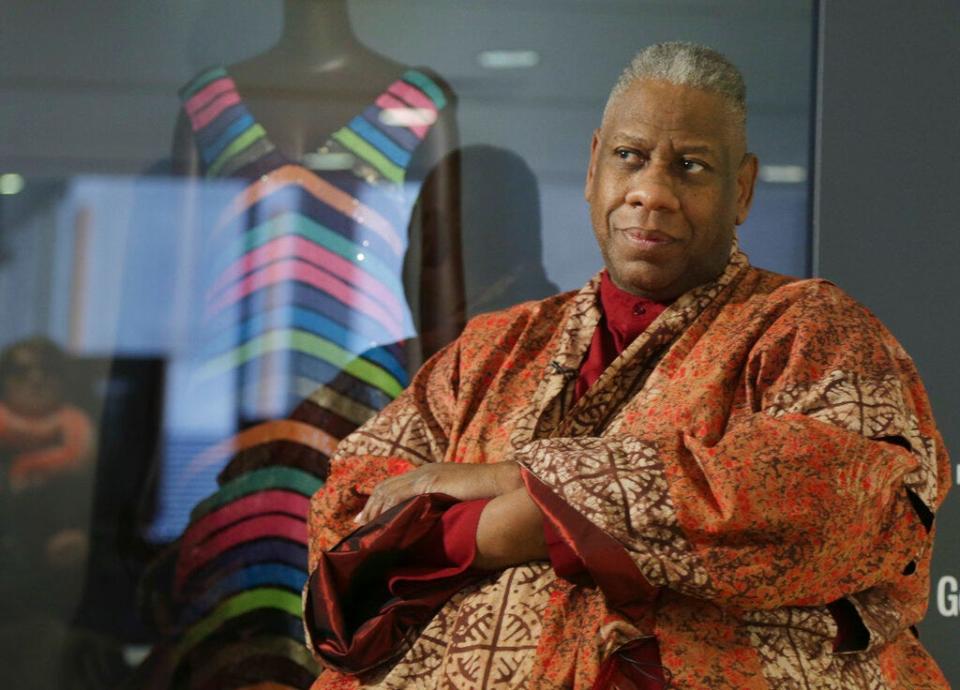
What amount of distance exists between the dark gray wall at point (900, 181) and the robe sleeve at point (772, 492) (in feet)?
3.33

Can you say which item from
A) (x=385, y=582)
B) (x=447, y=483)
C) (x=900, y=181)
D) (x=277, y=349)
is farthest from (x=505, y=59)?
(x=385, y=582)

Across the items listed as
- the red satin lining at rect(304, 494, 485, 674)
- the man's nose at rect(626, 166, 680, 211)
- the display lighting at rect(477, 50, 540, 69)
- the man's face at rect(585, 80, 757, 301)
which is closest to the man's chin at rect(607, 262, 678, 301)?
the man's face at rect(585, 80, 757, 301)

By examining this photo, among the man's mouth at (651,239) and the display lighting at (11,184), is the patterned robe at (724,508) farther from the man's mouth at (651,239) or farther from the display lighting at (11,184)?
the display lighting at (11,184)

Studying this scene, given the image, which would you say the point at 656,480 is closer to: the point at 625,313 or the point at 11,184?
the point at 625,313

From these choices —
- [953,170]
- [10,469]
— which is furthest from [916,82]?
[10,469]

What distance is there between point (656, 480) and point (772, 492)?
0.55ft

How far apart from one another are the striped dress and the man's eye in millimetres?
931

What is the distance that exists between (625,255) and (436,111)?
918mm

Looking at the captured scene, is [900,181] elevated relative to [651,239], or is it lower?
lower

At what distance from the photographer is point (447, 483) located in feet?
7.56

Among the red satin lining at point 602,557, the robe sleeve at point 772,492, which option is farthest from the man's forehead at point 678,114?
the red satin lining at point 602,557

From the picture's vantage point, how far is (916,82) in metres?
3.29

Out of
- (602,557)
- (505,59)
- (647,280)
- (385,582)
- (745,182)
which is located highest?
(505,59)

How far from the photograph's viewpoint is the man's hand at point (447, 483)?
2256 mm
